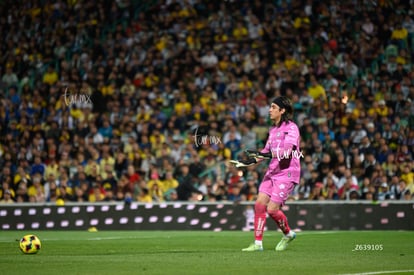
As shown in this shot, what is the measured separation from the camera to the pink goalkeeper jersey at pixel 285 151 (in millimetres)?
14547

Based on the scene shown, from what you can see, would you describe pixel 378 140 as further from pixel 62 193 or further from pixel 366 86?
pixel 62 193

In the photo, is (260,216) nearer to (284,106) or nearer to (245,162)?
(245,162)

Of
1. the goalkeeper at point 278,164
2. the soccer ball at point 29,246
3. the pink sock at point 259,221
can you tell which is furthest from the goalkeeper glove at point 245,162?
the soccer ball at point 29,246

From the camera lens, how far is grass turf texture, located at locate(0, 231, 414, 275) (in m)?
11.7

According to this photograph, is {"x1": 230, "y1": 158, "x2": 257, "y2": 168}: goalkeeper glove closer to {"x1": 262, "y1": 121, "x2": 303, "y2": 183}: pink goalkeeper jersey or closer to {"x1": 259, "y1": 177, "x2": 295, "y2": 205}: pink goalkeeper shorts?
{"x1": 262, "y1": 121, "x2": 303, "y2": 183}: pink goalkeeper jersey

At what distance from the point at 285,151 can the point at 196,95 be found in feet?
42.4

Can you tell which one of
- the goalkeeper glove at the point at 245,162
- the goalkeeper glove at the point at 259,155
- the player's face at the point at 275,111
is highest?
the player's face at the point at 275,111

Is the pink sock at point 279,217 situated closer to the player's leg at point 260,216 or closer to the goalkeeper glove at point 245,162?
the player's leg at point 260,216

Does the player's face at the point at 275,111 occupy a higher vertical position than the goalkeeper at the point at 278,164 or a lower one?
higher

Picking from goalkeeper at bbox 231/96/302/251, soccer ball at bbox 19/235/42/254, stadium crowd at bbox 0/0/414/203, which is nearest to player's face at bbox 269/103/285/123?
goalkeeper at bbox 231/96/302/251

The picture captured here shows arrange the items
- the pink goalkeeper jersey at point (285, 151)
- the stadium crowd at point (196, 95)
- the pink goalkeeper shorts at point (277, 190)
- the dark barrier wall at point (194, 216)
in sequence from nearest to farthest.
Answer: the pink goalkeeper jersey at point (285, 151) < the pink goalkeeper shorts at point (277, 190) < the dark barrier wall at point (194, 216) < the stadium crowd at point (196, 95)

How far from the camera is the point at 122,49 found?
29.6 m

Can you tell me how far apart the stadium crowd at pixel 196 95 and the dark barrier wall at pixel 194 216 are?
0.72 metres

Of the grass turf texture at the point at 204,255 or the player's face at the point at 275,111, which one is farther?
the player's face at the point at 275,111
